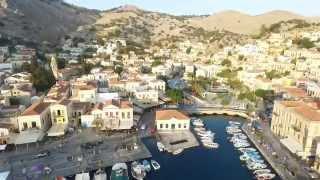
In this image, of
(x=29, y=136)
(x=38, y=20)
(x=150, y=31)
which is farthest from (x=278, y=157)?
(x=150, y=31)

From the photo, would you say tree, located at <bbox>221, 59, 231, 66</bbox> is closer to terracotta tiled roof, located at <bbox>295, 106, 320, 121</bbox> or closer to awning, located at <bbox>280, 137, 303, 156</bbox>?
terracotta tiled roof, located at <bbox>295, 106, 320, 121</bbox>

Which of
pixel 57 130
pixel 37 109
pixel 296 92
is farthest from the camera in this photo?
pixel 296 92

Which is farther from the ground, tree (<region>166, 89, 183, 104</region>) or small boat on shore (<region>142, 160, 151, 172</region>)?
tree (<region>166, 89, 183, 104</region>)

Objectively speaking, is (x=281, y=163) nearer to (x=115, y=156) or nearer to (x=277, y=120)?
(x=277, y=120)

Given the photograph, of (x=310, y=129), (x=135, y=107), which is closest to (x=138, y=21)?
(x=135, y=107)

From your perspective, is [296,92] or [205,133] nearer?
[205,133]

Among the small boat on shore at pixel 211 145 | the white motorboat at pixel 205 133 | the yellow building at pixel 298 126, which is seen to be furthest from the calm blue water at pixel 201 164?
the yellow building at pixel 298 126

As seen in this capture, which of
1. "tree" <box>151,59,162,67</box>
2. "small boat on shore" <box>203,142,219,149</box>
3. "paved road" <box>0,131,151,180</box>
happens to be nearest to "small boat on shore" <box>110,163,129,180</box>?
"paved road" <box>0,131,151,180</box>

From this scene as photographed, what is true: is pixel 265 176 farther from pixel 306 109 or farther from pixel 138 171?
pixel 138 171
